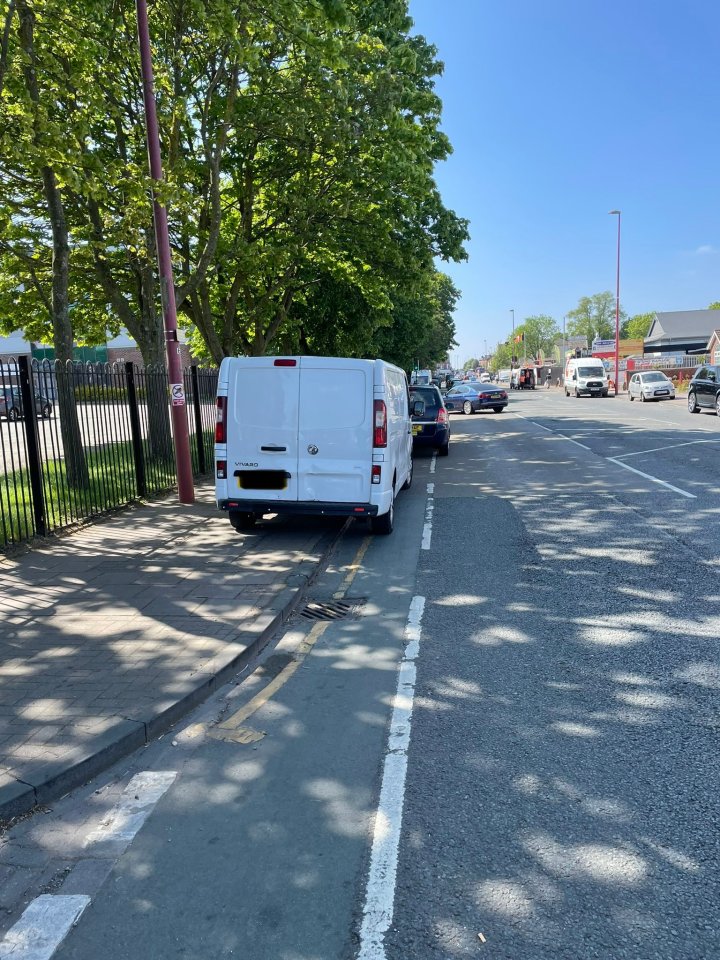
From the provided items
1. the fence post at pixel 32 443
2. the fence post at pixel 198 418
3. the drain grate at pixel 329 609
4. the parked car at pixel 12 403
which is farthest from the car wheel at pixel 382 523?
the fence post at pixel 198 418

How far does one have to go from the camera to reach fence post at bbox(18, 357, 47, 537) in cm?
806

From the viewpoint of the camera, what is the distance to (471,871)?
2818mm

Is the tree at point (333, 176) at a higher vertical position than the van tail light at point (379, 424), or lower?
higher

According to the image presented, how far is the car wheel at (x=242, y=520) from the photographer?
8.89m

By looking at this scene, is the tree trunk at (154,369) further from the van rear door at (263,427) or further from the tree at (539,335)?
the tree at (539,335)

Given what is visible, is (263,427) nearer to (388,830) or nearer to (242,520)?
(242,520)

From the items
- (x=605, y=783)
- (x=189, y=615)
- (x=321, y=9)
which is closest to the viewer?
(x=605, y=783)

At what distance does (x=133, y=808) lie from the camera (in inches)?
133

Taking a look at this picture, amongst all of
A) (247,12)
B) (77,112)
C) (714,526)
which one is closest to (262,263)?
(77,112)

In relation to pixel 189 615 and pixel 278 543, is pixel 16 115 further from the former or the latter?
pixel 189 615

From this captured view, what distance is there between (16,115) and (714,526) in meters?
10.4

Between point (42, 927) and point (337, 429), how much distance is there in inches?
237

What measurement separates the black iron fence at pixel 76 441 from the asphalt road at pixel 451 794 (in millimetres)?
4264

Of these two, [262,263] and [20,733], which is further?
[262,263]
